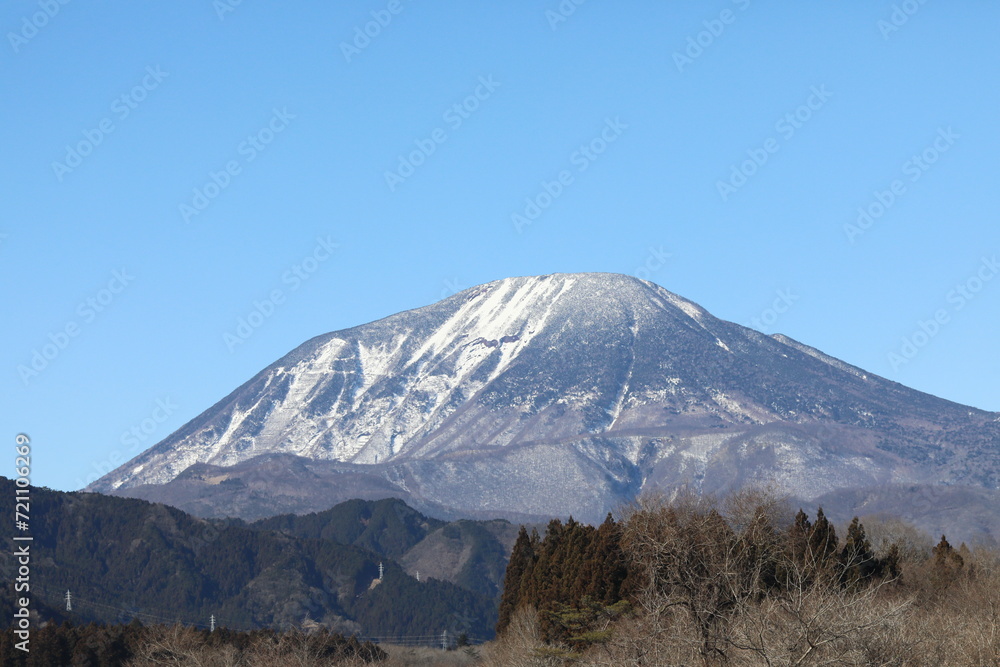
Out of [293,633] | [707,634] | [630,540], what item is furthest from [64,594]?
[707,634]

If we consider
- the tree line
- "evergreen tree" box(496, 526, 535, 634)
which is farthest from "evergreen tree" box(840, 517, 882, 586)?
"evergreen tree" box(496, 526, 535, 634)

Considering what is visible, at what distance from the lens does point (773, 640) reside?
3197 cm

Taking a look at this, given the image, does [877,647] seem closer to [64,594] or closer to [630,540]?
[630,540]

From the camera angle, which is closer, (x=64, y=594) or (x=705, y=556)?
(x=705, y=556)

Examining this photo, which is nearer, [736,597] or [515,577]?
[736,597]

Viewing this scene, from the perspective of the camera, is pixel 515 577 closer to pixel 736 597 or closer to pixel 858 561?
pixel 858 561

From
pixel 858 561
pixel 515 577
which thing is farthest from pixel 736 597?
pixel 515 577

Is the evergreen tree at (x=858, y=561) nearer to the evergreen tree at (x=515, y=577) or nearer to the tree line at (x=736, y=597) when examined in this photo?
the tree line at (x=736, y=597)

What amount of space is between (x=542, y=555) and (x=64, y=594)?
116764 mm

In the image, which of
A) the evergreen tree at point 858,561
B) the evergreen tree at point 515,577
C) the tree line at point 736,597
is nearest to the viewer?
the tree line at point 736,597

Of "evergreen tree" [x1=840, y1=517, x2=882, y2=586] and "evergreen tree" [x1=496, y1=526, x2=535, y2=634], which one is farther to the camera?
"evergreen tree" [x1=496, y1=526, x2=535, y2=634]

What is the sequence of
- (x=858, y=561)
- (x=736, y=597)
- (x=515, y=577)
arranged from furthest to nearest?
(x=515, y=577), (x=858, y=561), (x=736, y=597)

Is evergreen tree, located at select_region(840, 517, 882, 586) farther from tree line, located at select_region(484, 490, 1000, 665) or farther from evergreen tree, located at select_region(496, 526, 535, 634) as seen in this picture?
evergreen tree, located at select_region(496, 526, 535, 634)

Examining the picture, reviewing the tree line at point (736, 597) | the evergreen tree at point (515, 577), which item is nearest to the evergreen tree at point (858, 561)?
the tree line at point (736, 597)
